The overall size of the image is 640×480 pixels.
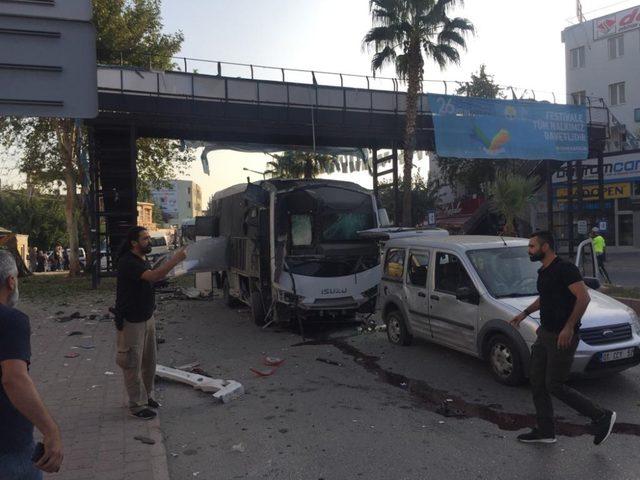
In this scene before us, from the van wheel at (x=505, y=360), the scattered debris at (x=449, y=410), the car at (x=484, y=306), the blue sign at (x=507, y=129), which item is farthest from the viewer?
the blue sign at (x=507, y=129)

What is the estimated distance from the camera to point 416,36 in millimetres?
20344

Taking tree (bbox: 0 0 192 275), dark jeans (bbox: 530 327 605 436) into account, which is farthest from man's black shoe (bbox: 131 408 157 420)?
tree (bbox: 0 0 192 275)

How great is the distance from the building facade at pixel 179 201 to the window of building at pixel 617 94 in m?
69.3

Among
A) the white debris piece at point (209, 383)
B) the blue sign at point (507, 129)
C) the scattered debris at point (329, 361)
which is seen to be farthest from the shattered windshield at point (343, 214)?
the blue sign at point (507, 129)

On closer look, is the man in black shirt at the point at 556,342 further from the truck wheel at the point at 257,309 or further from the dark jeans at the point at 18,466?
the truck wheel at the point at 257,309

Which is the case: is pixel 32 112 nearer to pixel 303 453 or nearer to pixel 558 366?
pixel 303 453

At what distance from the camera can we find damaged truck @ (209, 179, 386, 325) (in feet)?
32.6

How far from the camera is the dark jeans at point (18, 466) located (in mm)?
2238

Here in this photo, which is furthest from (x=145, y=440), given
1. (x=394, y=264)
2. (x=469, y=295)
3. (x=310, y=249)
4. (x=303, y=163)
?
(x=303, y=163)

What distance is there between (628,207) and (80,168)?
2918 cm

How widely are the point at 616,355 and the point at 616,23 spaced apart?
41.6 m

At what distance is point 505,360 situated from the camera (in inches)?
247

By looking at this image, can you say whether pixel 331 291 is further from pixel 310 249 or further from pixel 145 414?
pixel 145 414

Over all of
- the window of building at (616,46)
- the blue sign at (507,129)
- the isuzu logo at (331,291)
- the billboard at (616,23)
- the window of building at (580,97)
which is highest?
the billboard at (616,23)
